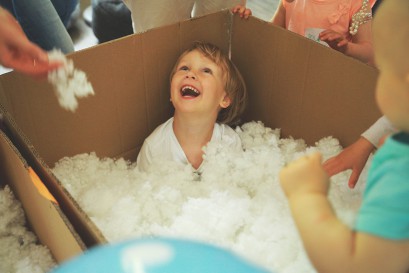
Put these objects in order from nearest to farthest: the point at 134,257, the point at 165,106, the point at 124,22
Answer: the point at 134,257
the point at 165,106
the point at 124,22

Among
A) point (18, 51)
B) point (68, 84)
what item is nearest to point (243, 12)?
point (68, 84)

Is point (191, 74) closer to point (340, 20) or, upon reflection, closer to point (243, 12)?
point (243, 12)

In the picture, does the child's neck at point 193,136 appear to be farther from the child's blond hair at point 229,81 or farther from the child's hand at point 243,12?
the child's hand at point 243,12

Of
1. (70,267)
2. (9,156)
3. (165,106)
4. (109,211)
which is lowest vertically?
(109,211)

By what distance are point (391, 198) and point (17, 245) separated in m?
0.70

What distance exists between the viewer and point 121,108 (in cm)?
102

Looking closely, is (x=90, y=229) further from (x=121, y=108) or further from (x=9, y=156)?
(x=121, y=108)

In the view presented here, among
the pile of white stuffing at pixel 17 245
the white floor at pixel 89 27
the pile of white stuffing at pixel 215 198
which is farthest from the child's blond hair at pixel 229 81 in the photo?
the white floor at pixel 89 27

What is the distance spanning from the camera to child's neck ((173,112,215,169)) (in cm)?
107

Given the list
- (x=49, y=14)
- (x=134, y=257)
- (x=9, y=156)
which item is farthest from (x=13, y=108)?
(x=134, y=257)

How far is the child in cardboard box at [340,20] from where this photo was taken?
1066 mm

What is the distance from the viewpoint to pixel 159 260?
353 millimetres

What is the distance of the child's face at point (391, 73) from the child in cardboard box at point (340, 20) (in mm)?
666

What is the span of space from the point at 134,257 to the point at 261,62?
0.83 meters
